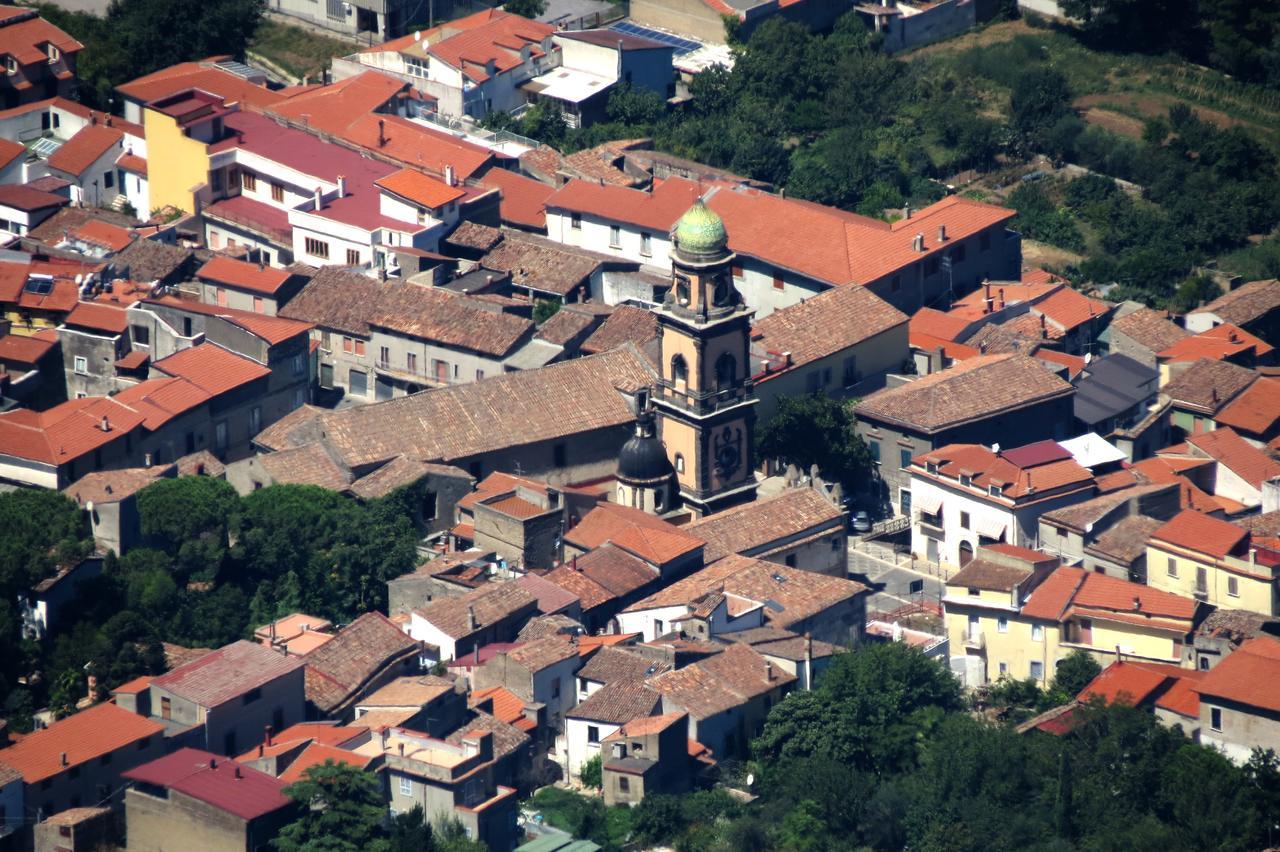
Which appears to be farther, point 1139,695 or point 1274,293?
point 1274,293

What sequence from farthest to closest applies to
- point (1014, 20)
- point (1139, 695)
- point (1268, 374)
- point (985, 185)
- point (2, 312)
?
1. point (1014, 20)
2. point (985, 185)
3. point (1268, 374)
4. point (2, 312)
5. point (1139, 695)

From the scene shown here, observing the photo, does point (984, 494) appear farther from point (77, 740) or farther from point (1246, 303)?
point (77, 740)

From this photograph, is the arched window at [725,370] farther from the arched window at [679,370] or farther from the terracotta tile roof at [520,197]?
the terracotta tile roof at [520,197]

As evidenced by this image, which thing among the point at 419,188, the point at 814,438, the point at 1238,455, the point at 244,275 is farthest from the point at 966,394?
the point at 244,275

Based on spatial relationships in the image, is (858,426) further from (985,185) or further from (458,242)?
(985,185)

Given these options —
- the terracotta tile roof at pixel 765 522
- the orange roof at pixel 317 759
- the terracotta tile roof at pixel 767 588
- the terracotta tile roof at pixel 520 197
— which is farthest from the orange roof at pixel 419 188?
the orange roof at pixel 317 759

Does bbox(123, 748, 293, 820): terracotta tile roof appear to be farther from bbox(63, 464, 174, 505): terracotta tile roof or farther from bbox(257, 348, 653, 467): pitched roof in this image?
bbox(257, 348, 653, 467): pitched roof

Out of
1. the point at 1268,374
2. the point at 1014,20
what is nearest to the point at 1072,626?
the point at 1268,374

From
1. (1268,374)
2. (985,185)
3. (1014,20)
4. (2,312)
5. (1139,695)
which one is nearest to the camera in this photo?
(1139,695)
